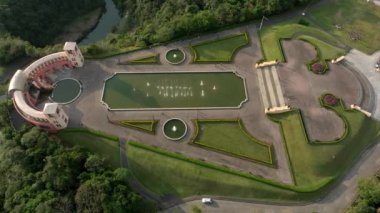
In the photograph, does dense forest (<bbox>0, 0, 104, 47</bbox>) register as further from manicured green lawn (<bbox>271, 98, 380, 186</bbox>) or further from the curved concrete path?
manicured green lawn (<bbox>271, 98, 380, 186</bbox>)

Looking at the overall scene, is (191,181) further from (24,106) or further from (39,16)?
(39,16)

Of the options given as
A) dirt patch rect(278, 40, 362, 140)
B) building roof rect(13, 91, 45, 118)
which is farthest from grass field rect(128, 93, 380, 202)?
building roof rect(13, 91, 45, 118)

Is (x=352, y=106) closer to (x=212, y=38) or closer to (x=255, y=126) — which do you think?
(x=255, y=126)

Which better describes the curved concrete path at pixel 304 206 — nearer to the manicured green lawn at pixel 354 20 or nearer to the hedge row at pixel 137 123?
the hedge row at pixel 137 123

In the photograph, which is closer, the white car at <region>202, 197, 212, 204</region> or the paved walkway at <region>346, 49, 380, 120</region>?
the white car at <region>202, 197, 212, 204</region>

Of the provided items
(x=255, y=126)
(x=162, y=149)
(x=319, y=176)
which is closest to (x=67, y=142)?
(x=162, y=149)
